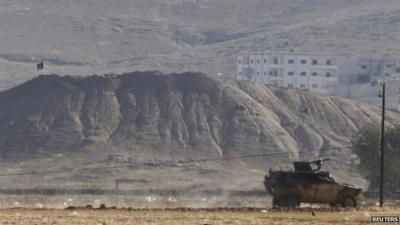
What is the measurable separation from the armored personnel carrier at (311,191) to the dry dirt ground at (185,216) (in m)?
7.19

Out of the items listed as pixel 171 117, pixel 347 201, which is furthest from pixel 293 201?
pixel 171 117

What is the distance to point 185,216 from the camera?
2009 inches

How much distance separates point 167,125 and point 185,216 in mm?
99547

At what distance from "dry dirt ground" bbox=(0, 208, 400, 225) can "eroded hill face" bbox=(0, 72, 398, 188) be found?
2899 inches

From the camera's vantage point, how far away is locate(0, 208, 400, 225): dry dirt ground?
47.7m

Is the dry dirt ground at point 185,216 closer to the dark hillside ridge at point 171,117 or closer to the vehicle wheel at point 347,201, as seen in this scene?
the vehicle wheel at point 347,201

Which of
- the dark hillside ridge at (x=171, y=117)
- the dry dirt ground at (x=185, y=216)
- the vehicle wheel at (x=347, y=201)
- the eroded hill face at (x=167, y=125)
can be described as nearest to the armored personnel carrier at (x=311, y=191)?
the vehicle wheel at (x=347, y=201)

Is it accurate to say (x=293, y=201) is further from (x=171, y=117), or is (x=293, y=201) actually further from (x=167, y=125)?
(x=171, y=117)

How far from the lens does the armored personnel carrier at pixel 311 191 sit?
214ft

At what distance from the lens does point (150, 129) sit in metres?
149

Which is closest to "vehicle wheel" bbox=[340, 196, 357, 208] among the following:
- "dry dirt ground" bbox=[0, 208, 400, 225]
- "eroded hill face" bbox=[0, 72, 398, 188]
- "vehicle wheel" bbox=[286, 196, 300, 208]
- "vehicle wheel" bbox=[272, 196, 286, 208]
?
"vehicle wheel" bbox=[286, 196, 300, 208]

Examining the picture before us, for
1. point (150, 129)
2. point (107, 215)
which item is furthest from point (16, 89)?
point (107, 215)

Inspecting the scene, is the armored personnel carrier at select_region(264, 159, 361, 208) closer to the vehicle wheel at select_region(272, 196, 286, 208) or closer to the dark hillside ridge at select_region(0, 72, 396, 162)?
the vehicle wheel at select_region(272, 196, 286, 208)

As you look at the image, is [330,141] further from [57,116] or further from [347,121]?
[57,116]
